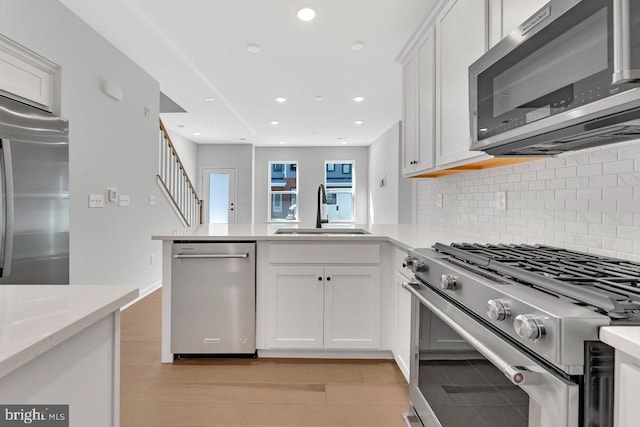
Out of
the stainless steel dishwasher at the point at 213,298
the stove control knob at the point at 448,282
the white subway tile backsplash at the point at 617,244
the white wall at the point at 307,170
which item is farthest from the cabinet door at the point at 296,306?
the white wall at the point at 307,170

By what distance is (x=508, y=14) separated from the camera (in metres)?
1.49

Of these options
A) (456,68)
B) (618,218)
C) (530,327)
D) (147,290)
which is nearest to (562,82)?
(618,218)

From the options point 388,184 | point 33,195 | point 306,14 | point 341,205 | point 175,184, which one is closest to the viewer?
point 33,195

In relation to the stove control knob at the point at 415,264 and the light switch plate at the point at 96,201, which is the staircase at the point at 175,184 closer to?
the light switch plate at the point at 96,201

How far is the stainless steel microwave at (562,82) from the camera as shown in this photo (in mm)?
788

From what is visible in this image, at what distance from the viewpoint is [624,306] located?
664mm

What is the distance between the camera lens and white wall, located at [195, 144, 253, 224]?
8703mm

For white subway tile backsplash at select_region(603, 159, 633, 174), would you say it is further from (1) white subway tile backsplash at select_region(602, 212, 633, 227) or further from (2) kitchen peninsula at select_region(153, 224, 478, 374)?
(2) kitchen peninsula at select_region(153, 224, 478, 374)

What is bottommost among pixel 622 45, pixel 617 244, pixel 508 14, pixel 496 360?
pixel 496 360

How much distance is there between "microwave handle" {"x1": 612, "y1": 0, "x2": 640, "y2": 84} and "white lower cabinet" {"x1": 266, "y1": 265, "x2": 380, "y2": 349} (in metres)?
1.79

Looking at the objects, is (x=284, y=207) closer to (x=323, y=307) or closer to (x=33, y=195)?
(x=323, y=307)

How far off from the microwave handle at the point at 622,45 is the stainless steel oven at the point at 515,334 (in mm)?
468

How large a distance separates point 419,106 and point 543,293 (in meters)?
1.99

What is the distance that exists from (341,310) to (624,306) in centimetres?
184
